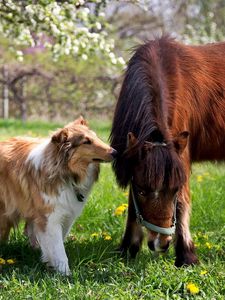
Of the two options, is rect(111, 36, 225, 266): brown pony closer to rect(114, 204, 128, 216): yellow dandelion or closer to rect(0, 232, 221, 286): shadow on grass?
rect(0, 232, 221, 286): shadow on grass

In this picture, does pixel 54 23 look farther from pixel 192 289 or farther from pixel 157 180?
pixel 192 289

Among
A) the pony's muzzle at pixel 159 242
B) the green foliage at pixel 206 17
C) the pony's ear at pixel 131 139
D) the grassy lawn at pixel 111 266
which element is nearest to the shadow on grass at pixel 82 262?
the grassy lawn at pixel 111 266

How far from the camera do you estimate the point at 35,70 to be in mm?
16000

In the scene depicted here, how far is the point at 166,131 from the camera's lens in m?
4.14

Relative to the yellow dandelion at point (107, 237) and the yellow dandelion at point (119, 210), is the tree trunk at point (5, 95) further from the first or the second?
the yellow dandelion at point (107, 237)

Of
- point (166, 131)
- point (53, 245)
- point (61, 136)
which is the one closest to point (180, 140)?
point (166, 131)

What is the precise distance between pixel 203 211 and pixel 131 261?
5.20 ft

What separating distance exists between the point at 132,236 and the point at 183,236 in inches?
18.1

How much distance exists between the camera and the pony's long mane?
394 centimetres

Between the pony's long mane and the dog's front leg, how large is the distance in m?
0.61

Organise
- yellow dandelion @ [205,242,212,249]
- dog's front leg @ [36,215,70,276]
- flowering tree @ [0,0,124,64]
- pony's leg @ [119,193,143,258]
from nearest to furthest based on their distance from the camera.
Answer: dog's front leg @ [36,215,70,276] < pony's leg @ [119,193,143,258] < yellow dandelion @ [205,242,212,249] < flowering tree @ [0,0,124,64]

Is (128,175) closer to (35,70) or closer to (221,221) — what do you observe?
(221,221)

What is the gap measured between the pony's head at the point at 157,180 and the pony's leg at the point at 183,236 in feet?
1.63

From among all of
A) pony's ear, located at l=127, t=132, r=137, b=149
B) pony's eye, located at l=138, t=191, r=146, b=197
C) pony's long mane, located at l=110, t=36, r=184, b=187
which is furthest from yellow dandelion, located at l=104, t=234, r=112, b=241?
pony's ear, located at l=127, t=132, r=137, b=149
